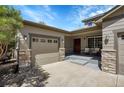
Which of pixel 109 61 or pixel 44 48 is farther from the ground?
pixel 44 48

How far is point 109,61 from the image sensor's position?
626cm

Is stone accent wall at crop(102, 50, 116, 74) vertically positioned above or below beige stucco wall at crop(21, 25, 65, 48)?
below

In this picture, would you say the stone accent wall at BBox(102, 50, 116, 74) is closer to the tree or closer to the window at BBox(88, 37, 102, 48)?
the tree

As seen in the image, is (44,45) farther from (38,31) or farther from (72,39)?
(72,39)

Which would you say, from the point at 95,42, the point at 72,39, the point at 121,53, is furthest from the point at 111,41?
the point at 72,39

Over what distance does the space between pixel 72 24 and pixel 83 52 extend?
49.8 ft

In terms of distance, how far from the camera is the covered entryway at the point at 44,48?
27.8 ft

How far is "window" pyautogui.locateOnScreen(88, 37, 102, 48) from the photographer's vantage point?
38.6 feet

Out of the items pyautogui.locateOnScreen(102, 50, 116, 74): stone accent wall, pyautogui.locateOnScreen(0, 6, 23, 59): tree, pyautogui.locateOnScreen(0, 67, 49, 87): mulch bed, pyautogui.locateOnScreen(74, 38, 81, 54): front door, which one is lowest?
pyautogui.locateOnScreen(0, 67, 49, 87): mulch bed

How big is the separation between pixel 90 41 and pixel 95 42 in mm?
728

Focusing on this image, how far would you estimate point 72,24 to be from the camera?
26656mm

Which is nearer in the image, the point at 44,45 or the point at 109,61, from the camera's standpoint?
the point at 109,61

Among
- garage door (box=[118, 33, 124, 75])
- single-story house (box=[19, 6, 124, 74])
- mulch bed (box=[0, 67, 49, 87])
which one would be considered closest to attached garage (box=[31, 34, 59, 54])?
single-story house (box=[19, 6, 124, 74])
